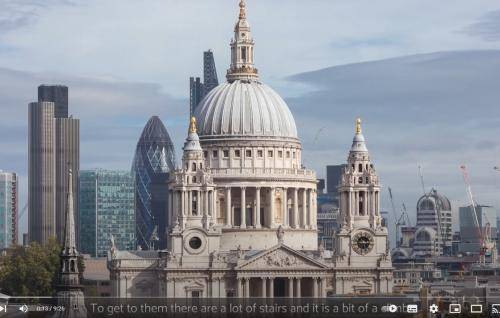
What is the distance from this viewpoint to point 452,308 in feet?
650

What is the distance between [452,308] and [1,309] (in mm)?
34753

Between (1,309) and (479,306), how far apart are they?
3715 cm

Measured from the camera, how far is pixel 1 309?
19150cm

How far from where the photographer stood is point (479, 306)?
199500mm

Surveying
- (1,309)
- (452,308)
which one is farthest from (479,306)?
(1,309)

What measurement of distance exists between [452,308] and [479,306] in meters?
2.52

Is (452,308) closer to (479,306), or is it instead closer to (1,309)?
(479,306)
